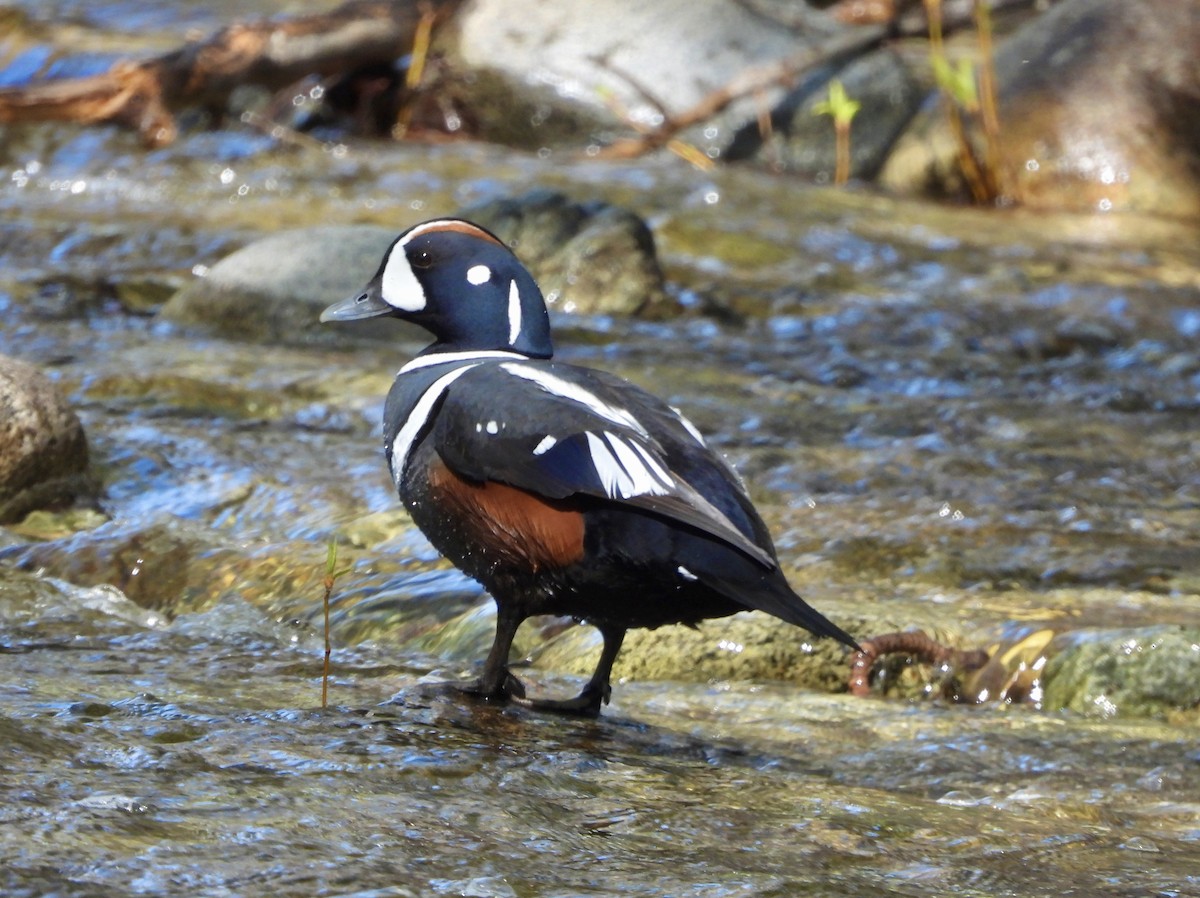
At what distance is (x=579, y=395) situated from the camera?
3.21 metres

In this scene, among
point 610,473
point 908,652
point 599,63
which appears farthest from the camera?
point 599,63

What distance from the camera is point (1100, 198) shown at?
1036 cm

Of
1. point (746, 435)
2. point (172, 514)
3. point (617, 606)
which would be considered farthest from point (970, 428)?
point (617, 606)

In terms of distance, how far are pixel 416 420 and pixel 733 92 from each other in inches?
→ 336

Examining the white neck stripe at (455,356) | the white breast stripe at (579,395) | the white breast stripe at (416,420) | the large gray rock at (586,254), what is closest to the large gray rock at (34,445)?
the white neck stripe at (455,356)

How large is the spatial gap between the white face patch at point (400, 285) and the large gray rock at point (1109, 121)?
24.2ft

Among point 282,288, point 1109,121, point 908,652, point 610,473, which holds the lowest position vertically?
point 908,652

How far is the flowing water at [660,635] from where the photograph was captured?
93.4 inches

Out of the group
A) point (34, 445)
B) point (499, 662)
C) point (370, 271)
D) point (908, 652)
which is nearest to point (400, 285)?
point (499, 662)

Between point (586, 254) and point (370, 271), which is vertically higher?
point (586, 254)

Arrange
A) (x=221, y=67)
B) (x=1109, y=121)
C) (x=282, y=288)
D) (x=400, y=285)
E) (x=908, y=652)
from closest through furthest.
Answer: (x=400, y=285) → (x=908, y=652) → (x=282, y=288) → (x=1109, y=121) → (x=221, y=67)

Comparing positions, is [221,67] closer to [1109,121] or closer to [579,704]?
[1109,121]

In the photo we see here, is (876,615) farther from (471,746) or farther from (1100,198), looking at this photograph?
(1100,198)

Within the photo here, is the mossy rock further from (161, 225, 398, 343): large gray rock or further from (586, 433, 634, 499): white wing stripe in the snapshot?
(161, 225, 398, 343): large gray rock
